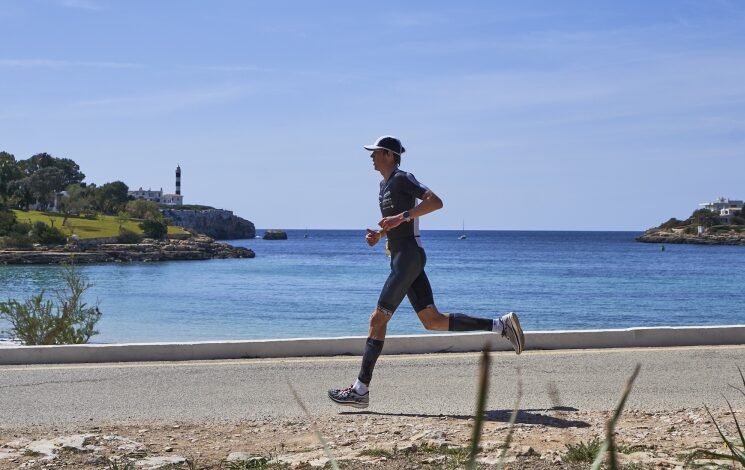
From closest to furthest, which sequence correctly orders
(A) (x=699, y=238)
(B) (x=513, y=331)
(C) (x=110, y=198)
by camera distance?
(B) (x=513, y=331) → (C) (x=110, y=198) → (A) (x=699, y=238)

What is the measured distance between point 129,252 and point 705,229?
111 metres

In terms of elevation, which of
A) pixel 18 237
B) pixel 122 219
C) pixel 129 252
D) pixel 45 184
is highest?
pixel 45 184

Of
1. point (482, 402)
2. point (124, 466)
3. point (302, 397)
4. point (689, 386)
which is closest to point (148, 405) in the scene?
point (302, 397)

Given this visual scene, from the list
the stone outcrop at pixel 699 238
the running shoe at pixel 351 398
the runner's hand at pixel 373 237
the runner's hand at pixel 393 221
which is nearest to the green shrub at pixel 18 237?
the running shoe at pixel 351 398

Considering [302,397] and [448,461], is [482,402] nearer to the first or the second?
[448,461]

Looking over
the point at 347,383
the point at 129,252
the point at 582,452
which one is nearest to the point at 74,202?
the point at 129,252

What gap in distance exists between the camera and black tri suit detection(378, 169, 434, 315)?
709 centimetres

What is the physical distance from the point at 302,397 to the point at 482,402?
21.4 feet

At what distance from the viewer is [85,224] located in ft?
385

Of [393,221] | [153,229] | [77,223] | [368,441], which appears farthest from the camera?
[153,229]

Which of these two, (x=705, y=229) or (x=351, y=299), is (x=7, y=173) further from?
(x=705, y=229)

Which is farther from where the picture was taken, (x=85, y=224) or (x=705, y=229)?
(x=705, y=229)

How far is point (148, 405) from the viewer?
7352 millimetres

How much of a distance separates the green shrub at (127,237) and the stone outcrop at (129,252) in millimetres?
1008
